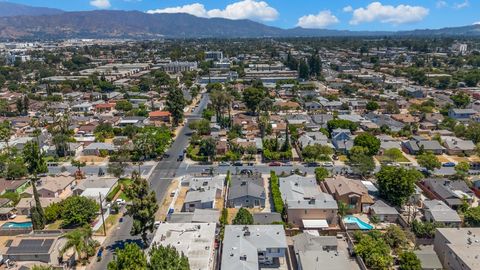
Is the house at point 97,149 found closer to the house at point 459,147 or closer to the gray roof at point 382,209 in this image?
the gray roof at point 382,209

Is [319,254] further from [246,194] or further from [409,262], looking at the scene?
[246,194]

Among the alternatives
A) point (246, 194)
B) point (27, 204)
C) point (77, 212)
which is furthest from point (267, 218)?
point (27, 204)

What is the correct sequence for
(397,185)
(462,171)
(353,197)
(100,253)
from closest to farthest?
(100,253), (397,185), (353,197), (462,171)

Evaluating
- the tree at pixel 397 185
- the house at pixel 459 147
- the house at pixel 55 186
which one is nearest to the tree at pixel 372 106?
the house at pixel 459 147

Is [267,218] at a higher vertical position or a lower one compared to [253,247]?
lower

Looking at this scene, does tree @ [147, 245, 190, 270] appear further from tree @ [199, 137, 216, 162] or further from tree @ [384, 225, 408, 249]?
tree @ [199, 137, 216, 162]

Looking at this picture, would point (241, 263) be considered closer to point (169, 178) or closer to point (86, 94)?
point (169, 178)

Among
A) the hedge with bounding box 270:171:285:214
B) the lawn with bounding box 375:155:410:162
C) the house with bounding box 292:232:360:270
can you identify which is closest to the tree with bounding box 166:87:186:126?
the hedge with bounding box 270:171:285:214
